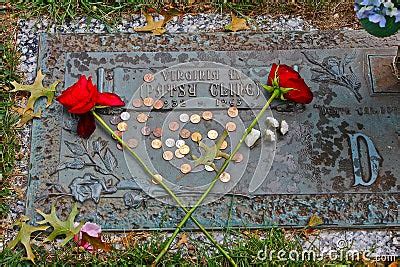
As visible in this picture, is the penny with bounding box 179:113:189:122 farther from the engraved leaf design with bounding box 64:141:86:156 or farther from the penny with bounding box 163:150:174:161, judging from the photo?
the engraved leaf design with bounding box 64:141:86:156

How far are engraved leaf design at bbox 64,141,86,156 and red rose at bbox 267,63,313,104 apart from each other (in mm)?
782

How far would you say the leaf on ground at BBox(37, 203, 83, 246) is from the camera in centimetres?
221

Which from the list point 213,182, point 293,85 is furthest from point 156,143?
point 293,85

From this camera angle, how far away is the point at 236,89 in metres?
2.52

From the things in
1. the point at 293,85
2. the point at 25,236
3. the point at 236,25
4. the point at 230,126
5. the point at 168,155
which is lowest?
the point at 25,236

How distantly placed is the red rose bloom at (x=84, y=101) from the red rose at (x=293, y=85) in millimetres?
641

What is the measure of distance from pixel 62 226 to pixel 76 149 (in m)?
0.32

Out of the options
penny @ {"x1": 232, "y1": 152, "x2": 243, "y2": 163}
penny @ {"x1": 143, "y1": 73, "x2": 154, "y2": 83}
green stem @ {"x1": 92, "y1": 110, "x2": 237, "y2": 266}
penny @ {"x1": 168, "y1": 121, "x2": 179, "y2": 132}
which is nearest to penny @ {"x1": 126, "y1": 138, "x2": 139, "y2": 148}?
green stem @ {"x1": 92, "y1": 110, "x2": 237, "y2": 266}

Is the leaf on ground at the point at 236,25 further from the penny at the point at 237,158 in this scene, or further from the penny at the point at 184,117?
the penny at the point at 237,158

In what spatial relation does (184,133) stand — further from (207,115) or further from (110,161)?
(110,161)

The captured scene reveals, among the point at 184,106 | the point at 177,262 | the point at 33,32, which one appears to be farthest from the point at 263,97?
the point at 33,32

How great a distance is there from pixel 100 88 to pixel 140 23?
415 mm

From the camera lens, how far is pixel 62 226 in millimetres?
2225

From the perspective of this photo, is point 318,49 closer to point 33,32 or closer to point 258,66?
point 258,66
